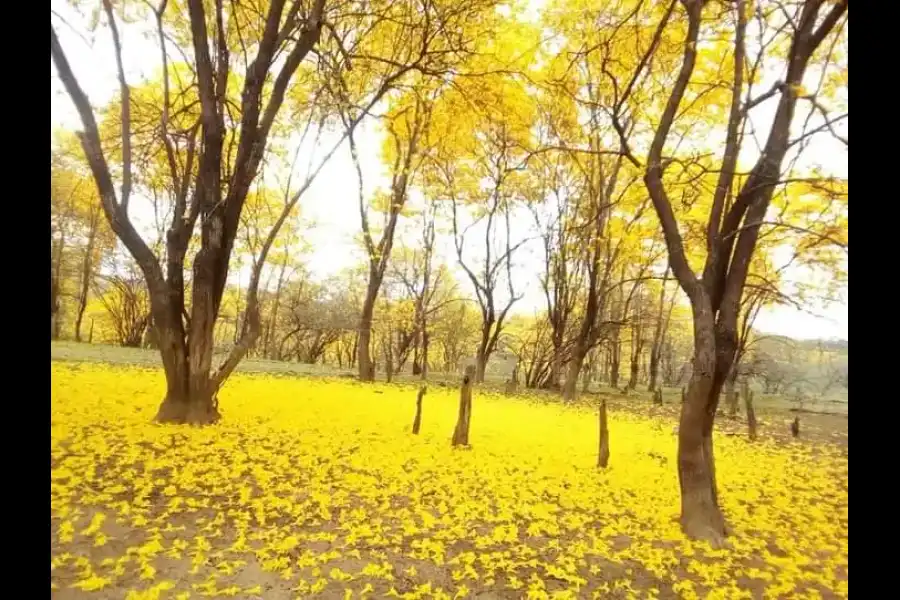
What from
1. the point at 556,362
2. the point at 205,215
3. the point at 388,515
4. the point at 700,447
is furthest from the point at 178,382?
the point at 556,362

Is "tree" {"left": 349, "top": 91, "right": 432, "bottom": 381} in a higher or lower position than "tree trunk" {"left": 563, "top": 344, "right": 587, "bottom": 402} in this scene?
higher

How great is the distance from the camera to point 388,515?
158 inches

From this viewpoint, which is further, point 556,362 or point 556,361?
point 556,362

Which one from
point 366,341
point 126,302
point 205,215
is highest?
point 205,215

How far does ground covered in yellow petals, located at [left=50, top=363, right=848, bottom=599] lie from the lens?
299 cm

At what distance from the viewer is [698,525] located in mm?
4043

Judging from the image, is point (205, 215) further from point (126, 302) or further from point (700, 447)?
point (126, 302)

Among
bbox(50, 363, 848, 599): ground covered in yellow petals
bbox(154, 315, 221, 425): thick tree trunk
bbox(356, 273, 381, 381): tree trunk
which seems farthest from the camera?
bbox(356, 273, 381, 381): tree trunk

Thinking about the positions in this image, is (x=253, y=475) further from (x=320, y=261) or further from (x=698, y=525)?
(x=320, y=261)

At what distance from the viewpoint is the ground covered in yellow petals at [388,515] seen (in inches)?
118

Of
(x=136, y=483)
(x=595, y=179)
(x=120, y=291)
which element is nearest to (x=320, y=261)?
(x=120, y=291)

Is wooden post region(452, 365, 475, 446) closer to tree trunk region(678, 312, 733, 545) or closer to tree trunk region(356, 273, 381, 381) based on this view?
tree trunk region(678, 312, 733, 545)

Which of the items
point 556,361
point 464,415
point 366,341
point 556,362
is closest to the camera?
point 464,415

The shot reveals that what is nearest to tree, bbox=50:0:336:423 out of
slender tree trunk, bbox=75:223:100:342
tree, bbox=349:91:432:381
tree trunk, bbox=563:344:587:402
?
tree, bbox=349:91:432:381
